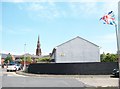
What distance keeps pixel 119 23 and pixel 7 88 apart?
10.7 meters

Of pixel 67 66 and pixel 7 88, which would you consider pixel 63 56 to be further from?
pixel 7 88

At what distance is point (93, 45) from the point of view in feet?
223

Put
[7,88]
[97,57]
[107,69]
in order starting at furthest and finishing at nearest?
[97,57]
[107,69]
[7,88]

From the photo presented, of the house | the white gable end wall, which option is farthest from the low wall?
the white gable end wall

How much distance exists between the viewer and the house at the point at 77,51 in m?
68.0

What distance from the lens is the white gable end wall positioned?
6812 cm

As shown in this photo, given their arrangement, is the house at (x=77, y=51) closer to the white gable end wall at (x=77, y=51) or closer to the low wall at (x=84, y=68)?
the white gable end wall at (x=77, y=51)

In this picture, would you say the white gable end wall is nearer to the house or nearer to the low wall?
the house

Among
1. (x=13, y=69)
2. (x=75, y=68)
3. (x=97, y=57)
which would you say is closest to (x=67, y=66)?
(x=75, y=68)

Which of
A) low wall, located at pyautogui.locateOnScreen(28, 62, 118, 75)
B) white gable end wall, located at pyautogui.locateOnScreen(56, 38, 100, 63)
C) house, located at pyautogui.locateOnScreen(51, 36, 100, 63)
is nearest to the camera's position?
low wall, located at pyautogui.locateOnScreen(28, 62, 118, 75)

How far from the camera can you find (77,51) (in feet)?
225

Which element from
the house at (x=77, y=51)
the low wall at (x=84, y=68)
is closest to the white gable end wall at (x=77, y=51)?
the house at (x=77, y=51)

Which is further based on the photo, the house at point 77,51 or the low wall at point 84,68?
the house at point 77,51

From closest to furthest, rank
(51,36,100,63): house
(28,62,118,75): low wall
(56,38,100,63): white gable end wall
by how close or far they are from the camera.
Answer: (28,62,118,75): low wall < (51,36,100,63): house < (56,38,100,63): white gable end wall
